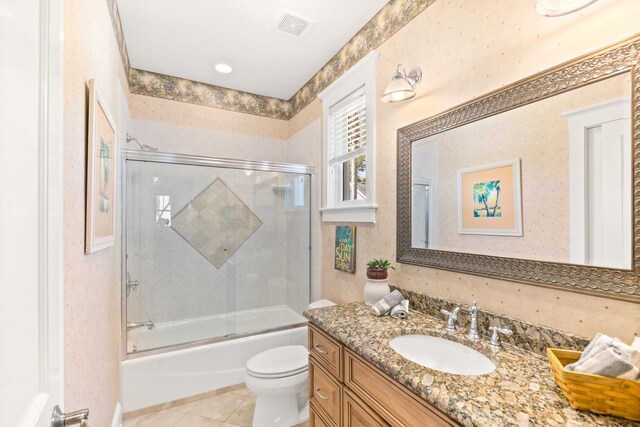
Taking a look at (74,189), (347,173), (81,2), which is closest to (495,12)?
(347,173)

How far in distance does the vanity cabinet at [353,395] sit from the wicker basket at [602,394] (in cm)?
33

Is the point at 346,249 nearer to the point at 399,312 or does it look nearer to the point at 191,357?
the point at 399,312

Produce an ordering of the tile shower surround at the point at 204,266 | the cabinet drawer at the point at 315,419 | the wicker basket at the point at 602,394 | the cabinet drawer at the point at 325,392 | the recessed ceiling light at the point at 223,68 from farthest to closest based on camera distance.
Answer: the recessed ceiling light at the point at 223,68, the tile shower surround at the point at 204,266, the cabinet drawer at the point at 315,419, the cabinet drawer at the point at 325,392, the wicker basket at the point at 602,394

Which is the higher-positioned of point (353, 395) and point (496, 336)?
point (496, 336)

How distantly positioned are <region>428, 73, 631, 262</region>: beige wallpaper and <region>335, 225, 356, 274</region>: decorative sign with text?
0.91 meters

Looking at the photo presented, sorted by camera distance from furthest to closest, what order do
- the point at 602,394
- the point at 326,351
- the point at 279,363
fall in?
the point at 279,363, the point at 326,351, the point at 602,394

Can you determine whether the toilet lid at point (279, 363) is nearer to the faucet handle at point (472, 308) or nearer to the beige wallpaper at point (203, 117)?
the faucet handle at point (472, 308)

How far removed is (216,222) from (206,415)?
1.60 meters

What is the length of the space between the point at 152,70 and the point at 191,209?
53.8 inches

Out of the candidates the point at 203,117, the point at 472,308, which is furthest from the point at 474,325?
the point at 203,117

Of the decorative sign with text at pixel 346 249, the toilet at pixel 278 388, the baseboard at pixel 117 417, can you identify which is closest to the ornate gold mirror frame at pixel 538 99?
the decorative sign with text at pixel 346 249

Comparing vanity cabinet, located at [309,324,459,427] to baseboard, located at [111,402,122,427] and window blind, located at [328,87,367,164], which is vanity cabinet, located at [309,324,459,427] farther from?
window blind, located at [328,87,367,164]

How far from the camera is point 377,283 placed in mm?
1787

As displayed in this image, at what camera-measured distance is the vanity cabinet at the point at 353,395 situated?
1.02 meters
